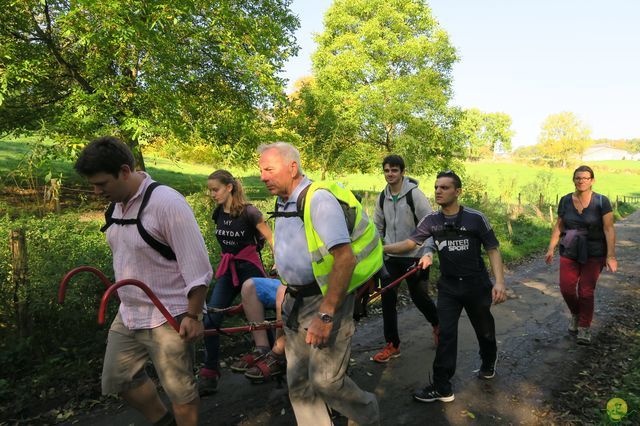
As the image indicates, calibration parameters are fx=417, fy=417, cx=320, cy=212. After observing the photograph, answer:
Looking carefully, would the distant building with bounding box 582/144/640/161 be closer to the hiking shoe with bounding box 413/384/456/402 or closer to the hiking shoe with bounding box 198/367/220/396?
the hiking shoe with bounding box 413/384/456/402

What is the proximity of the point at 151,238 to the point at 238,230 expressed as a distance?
182cm

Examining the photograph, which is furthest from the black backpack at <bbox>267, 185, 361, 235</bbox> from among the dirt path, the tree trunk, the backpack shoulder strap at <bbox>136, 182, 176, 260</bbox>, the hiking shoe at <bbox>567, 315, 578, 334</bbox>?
the tree trunk

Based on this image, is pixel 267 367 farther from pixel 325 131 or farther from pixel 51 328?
pixel 325 131

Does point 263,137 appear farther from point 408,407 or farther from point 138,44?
point 408,407

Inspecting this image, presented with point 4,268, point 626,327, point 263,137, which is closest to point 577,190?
point 626,327

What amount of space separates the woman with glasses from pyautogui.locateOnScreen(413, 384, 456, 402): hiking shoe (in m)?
2.62

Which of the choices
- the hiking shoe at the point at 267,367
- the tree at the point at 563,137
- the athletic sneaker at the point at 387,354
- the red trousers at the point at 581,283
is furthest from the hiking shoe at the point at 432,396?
the tree at the point at 563,137

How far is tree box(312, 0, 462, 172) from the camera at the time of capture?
72.9ft

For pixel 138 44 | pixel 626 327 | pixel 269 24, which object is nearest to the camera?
pixel 626 327

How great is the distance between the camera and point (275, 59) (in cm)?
1497

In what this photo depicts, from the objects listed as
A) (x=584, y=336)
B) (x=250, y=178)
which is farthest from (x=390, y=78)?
(x=584, y=336)

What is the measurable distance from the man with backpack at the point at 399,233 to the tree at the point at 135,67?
7014 mm

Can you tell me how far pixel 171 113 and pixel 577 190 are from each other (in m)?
9.12

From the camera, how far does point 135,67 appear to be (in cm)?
1133
